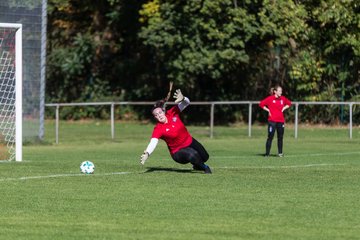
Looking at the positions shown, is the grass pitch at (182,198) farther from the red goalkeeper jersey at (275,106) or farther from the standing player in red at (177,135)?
the red goalkeeper jersey at (275,106)

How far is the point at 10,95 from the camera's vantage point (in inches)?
1017

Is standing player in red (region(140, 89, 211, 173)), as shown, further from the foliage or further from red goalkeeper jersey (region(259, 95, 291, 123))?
the foliage

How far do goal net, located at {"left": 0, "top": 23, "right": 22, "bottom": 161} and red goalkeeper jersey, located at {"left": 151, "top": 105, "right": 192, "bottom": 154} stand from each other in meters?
4.37

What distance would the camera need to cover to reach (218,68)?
133 feet

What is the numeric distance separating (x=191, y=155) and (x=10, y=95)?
799 centimetres

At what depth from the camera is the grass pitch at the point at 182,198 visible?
40.6 ft

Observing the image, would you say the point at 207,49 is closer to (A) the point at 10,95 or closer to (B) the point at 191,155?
(A) the point at 10,95

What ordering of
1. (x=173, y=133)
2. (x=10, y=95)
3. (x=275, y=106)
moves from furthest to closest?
(x=275, y=106), (x=10, y=95), (x=173, y=133)

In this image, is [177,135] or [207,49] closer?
[177,135]

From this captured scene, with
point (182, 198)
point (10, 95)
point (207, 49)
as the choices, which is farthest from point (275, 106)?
point (207, 49)

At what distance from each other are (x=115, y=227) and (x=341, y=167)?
10.1 meters

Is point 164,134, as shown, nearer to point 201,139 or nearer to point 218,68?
point 201,139

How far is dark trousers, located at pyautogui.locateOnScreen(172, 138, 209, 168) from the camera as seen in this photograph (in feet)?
63.0

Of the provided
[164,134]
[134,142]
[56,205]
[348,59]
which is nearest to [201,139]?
[134,142]
